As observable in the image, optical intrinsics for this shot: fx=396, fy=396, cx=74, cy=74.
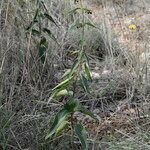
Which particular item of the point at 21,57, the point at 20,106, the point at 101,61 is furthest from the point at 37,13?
the point at 101,61

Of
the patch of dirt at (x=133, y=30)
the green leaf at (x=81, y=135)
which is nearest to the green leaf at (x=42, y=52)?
the patch of dirt at (x=133, y=30)

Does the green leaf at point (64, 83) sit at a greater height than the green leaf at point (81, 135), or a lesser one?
greater

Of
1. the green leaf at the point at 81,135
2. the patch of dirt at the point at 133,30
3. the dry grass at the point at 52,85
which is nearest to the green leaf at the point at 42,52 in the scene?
the dry grass at the point at 52,85

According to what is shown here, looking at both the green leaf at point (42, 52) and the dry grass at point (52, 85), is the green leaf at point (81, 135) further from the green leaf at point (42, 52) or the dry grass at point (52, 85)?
the green leaf at point (42, 52)

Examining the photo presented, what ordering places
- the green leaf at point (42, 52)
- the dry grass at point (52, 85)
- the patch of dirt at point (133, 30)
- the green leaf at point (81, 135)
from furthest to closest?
the patch of dirt at point (133, 30) → the green leaf at point (42, 52) → the dry grass at point (52, 85) → the green leaf at point (81, 135)

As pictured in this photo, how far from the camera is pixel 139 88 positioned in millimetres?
2234

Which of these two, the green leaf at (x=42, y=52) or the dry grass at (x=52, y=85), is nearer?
the dry grass at (x=52, y=85)

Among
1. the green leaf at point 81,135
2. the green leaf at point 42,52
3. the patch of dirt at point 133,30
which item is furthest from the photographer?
the patch of dirt at point 133,30

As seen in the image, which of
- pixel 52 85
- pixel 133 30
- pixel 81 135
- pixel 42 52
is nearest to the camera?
pixel 81 135

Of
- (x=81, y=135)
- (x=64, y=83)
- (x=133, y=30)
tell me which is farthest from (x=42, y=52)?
(x=133, y=30)

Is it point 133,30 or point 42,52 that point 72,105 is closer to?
point 42,52

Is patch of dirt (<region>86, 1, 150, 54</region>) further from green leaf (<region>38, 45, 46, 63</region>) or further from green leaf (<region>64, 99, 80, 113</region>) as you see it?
green leaf (<region>64, 99, 80, 113</region>)

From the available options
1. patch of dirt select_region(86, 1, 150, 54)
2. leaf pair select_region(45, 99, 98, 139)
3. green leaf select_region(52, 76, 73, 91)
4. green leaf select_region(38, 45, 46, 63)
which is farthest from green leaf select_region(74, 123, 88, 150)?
patch of dirt select_region(86, 1, 150, 54)

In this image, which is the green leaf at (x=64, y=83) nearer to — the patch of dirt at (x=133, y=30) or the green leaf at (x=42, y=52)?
the green leaf at (x=42, y=52)
